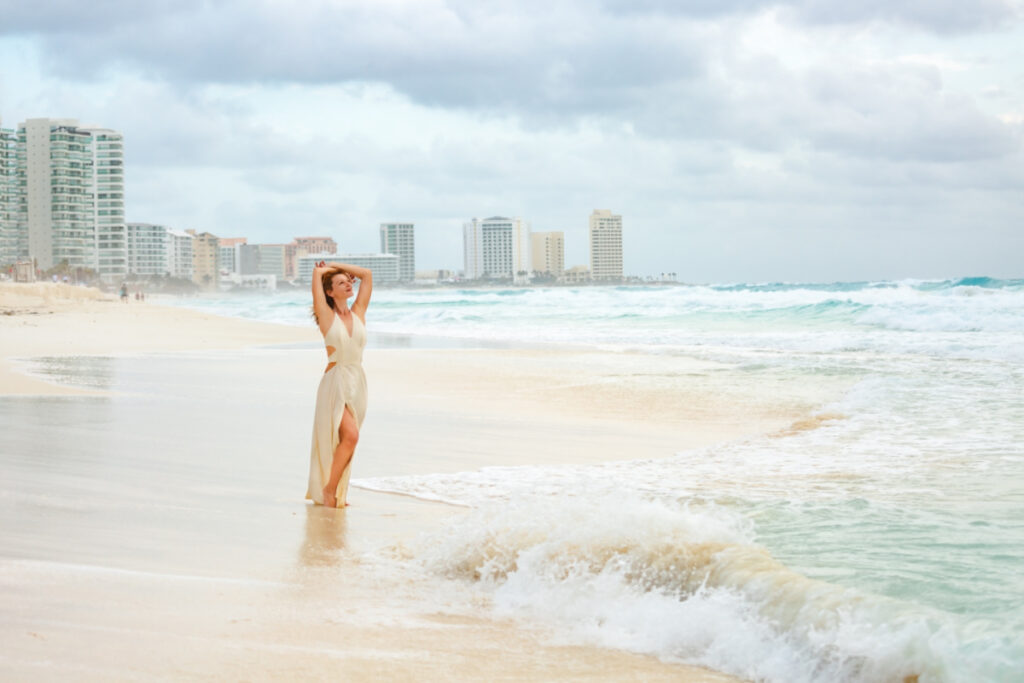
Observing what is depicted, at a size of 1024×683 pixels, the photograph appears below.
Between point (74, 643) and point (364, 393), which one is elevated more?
point (364, 393)

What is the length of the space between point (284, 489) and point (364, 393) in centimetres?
98

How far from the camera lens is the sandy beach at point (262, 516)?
11.3 ft

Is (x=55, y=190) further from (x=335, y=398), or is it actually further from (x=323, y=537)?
(x=323, y=537)

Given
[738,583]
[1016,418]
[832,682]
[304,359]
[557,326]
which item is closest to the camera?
[832,682]

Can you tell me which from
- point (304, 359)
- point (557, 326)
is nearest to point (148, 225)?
point (557, 326)

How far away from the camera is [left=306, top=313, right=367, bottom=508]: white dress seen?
606cm

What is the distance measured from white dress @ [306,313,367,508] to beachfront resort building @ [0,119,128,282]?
14095cm

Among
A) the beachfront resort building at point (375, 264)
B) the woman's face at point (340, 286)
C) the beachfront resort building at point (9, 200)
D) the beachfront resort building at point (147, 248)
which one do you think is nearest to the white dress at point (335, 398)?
the woman's face at point (340, 286)

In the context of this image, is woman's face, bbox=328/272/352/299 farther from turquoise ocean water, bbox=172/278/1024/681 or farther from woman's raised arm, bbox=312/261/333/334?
turquoise ocean water, bbox=172/278/1024/681

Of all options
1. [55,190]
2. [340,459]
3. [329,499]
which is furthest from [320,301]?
[55,190]

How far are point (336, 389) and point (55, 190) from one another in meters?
149

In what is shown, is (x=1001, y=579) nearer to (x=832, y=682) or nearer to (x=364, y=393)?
(x=832, y=682)

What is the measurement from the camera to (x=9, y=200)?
134 m

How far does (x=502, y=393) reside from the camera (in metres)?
13.6
